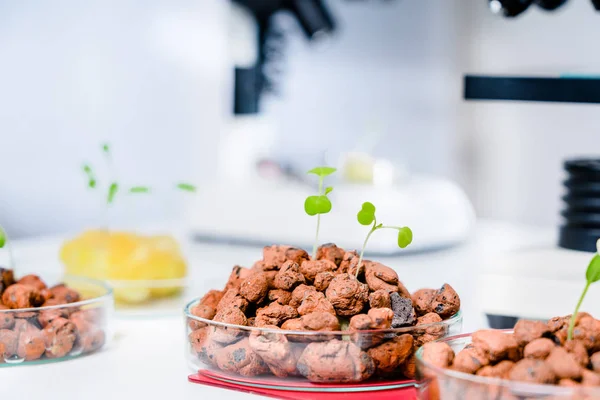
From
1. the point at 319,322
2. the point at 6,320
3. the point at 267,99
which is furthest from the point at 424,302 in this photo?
the point at 267,99

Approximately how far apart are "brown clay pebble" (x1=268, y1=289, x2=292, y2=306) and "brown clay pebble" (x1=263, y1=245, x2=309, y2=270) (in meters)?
0.03

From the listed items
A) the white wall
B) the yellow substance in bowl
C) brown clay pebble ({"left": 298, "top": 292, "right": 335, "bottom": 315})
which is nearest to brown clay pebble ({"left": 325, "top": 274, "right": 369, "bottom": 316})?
brown clay pebble ({"left": 298, "top": 292, "right": 335, "bottom": 315})

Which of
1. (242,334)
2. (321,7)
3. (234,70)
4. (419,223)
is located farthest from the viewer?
(234,70)

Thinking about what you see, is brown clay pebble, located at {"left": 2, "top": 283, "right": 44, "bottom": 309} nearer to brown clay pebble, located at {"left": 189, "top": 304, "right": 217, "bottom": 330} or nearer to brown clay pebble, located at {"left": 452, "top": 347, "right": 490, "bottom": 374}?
brown clay pebble, located at {"left": 189, "top": 304, "right": 217, "bottom": 330}

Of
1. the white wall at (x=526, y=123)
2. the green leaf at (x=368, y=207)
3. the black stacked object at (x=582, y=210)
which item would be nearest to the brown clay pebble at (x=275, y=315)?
the green leaf at (x=368, y=207)

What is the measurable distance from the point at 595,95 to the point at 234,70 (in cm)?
161

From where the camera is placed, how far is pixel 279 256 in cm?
71

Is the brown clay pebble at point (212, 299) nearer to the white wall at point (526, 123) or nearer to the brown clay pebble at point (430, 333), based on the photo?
the brown clay pebble at point (430, 333)

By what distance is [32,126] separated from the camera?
5.29 ft

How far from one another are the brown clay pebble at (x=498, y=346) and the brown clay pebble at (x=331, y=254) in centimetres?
19

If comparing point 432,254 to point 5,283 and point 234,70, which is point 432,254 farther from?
point 234,70

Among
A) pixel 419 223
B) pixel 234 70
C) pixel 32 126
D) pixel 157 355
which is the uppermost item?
pixel 234 70

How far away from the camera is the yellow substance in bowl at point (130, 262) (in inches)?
39.1

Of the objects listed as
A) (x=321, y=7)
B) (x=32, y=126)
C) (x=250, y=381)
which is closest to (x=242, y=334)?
(x=250, y=381)
